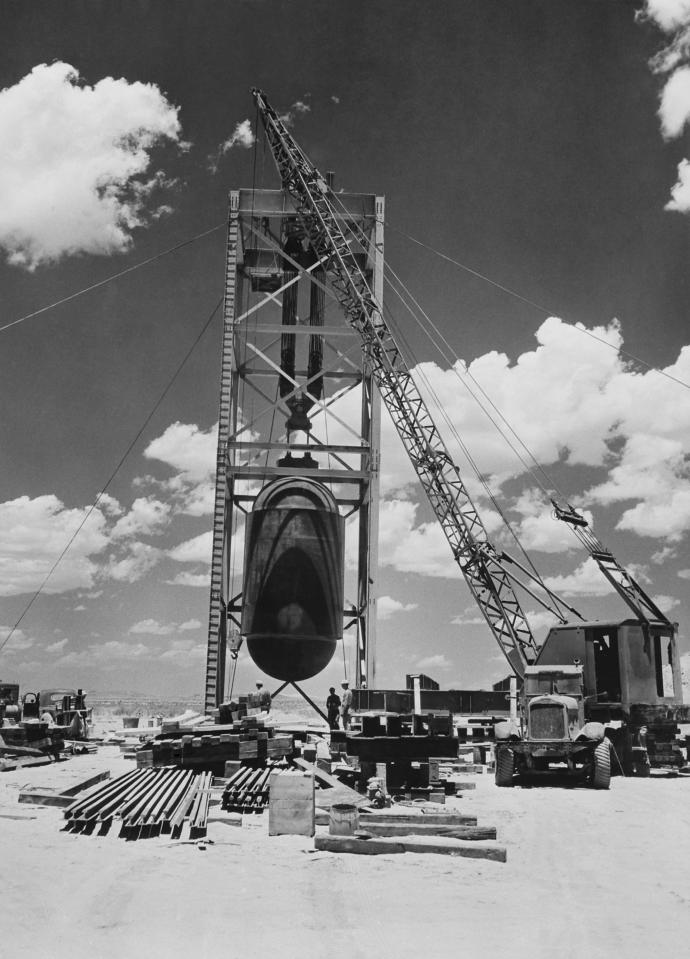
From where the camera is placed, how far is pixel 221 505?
28.9m

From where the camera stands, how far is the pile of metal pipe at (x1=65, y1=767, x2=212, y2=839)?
1023cm

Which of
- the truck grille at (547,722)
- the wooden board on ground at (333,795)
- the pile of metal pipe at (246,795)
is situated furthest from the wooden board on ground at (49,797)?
the truck grille at (547,722)

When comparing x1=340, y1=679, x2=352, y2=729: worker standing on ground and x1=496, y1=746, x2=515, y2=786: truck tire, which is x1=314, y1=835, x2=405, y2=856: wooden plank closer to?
x1=496, y1=746, x2=515, y2=786: truck tire

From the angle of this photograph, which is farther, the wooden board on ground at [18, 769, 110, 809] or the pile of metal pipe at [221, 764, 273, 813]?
the wooden board on ground at [18, 769, 110, 809]

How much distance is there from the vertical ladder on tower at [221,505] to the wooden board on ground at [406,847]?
1873 cm

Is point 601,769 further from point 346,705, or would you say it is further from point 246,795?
point 346,705

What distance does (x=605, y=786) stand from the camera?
15.8 metres

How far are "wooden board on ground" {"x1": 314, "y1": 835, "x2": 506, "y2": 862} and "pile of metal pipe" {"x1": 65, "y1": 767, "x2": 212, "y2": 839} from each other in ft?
5.69

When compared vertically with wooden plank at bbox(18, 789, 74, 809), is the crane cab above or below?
above

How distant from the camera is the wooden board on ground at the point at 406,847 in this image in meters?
9.17

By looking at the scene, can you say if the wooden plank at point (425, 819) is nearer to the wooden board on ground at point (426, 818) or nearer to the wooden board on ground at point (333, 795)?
the wooden board on ground at point (426, 818)

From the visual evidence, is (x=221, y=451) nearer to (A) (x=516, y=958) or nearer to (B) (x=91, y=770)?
(B) (x=91, y=770)

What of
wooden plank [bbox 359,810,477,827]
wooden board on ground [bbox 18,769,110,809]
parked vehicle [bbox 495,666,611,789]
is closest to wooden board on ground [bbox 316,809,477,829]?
wooden plank [bbox 359,810,477,827]

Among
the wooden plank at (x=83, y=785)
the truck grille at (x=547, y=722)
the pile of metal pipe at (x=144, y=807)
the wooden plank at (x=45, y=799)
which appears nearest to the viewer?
the pile of metal pipe at (x=144, y=807)
